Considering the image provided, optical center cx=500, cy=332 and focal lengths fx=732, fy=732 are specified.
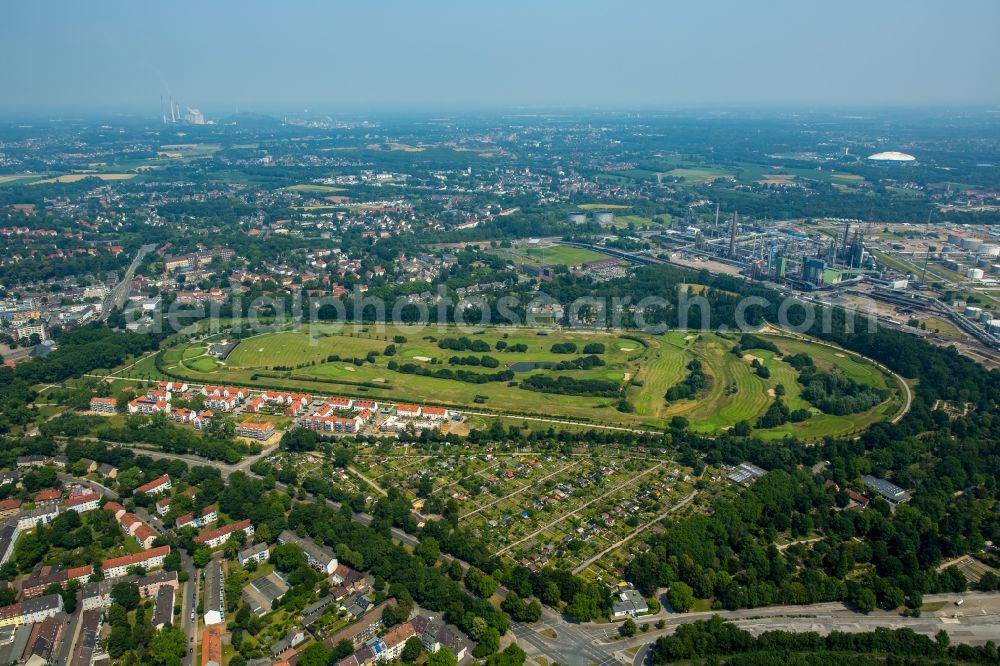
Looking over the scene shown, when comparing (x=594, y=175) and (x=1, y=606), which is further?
(x=594, y=175)

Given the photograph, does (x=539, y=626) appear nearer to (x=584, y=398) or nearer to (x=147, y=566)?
(x=147, y=566)

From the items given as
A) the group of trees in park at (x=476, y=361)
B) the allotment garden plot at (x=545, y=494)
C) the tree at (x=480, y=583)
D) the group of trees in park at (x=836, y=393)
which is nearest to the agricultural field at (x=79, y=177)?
the group of trees in park at (x=476, y=361)

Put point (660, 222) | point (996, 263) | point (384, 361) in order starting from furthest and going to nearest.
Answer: point (660, 222), point (996, 263), point (384, 361)

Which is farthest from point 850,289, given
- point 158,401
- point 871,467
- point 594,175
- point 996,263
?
point 594,175

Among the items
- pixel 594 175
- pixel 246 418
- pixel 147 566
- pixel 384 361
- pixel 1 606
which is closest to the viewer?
pixel 1 606

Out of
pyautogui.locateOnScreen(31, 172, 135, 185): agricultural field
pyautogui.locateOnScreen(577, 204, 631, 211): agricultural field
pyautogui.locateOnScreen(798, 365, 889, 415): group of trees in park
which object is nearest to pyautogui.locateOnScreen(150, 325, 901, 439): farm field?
pyautogui.locateOnScreen(798, 365, 889, 415): group of trees in park

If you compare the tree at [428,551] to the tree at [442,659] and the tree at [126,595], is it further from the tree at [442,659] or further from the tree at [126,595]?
the tree at [126,595]
